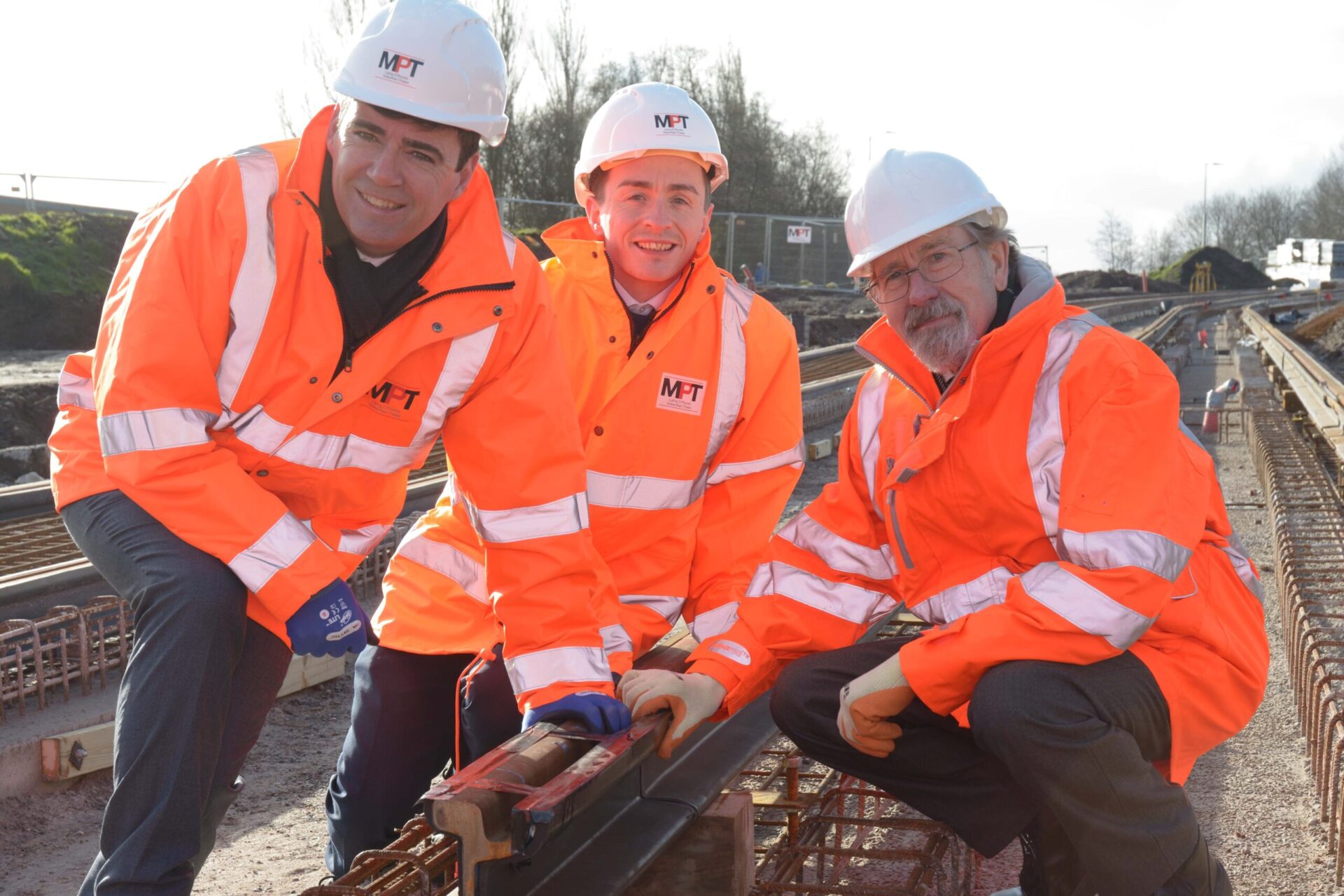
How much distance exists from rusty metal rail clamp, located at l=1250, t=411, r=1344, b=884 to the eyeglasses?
75.9 inches


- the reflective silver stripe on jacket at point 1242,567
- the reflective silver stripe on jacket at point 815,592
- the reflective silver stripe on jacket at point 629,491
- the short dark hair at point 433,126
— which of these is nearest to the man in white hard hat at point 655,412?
the reflective silver stripe on jacket at point 629,491

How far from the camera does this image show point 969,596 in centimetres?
307

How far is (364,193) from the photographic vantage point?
2.89 m

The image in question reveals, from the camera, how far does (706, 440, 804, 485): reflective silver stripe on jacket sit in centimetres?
372

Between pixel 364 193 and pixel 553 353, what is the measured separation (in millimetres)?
592

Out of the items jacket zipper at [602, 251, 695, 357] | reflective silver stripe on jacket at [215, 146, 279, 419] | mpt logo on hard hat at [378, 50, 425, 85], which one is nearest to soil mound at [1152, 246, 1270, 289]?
jacket zipper at [602, 251, 695, 357]

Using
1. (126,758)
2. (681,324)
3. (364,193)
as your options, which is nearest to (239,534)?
(126,758)

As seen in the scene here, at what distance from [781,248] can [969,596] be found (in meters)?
28.9

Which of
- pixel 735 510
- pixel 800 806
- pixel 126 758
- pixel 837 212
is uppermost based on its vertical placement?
pixel 837 212

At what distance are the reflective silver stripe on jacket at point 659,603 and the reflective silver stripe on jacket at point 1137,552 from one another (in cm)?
134

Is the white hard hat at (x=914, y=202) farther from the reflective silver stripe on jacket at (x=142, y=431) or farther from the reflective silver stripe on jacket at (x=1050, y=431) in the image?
the reflective silver stripe on jacket at (x=142, y=431)

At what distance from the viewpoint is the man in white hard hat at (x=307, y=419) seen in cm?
248

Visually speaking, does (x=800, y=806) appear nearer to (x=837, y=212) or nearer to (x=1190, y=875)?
(x=1190, y=875)

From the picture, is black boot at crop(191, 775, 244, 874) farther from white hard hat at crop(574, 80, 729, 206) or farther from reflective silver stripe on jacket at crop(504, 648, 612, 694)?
white hard hat at crop(574, 80, 729, 206)
